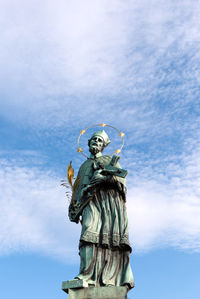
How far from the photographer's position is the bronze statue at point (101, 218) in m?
10.5

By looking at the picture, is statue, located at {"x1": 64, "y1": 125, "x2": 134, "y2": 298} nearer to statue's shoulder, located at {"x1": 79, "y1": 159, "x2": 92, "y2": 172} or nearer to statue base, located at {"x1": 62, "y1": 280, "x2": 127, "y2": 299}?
statue's shoulder, located at {"x1": 79, "y1": 159, "x2": 92, "y2": 172}

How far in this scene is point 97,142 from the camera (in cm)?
1229

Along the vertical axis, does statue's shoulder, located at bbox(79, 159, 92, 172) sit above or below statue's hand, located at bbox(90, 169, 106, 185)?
above

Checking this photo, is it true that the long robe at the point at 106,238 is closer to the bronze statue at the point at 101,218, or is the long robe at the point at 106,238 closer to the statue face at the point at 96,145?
the bronze statue at the point at 101,218

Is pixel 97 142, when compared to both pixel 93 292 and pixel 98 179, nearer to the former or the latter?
pixel 98 179

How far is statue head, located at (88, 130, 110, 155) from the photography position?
12.3 metres

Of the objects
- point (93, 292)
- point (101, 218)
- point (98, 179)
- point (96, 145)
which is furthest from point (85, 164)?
point (93, 292)

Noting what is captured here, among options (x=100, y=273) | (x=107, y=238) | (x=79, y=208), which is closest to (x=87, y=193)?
(x=79, y=208)

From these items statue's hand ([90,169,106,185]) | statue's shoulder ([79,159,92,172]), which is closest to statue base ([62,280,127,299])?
statue's hand ([90,169,106,185])

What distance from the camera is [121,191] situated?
1154 centimetres

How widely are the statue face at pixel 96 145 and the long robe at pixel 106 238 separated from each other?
88 cm

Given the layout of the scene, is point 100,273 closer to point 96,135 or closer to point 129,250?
point 129,250

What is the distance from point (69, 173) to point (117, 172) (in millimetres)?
1501

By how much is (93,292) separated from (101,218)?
189 centimetres
